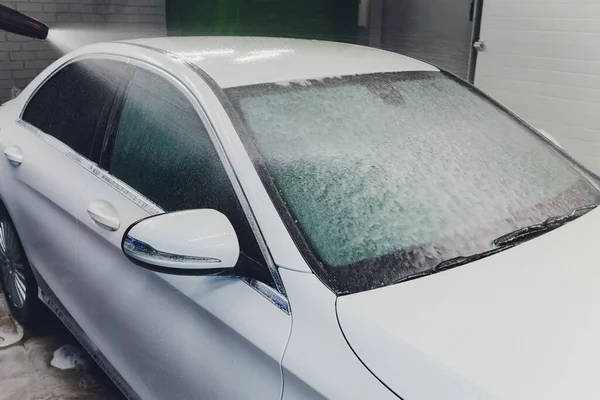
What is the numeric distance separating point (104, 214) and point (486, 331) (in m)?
1.23

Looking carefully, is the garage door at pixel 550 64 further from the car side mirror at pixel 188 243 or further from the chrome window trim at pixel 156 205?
the car side mirror at pixel 188 243

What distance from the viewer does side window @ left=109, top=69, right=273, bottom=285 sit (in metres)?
1.52

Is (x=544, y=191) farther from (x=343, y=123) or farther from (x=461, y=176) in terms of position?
(x=343, y=123)

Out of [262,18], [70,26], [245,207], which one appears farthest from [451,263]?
[70,26]

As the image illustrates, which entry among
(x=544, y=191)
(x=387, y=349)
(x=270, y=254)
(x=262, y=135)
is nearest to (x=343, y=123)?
(x=262, y=135)

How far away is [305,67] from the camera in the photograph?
1.91m

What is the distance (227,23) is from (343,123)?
577 cm

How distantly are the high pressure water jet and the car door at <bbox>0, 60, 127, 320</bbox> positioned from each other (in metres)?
1.37

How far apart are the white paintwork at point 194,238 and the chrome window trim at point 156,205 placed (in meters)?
0.07

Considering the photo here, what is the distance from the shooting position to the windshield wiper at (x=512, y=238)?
139cm

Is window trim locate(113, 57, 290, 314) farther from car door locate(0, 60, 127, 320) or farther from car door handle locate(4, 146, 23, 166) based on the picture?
car door handle locate(4, 146, 23, 166)

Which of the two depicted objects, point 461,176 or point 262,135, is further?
point 461,176

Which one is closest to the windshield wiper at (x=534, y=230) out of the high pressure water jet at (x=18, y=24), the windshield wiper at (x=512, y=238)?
the windshield wiper at (x=512, y=238)

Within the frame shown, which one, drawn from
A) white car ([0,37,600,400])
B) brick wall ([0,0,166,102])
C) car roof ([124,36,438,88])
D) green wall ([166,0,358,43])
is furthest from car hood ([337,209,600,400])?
brick wall ([0,0,166,102])
